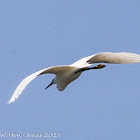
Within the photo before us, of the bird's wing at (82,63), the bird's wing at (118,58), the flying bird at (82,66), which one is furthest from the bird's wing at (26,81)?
the bird's wing at (118,58)

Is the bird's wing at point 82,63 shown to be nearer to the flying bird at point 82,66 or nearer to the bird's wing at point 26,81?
the flying bird at point 82,66

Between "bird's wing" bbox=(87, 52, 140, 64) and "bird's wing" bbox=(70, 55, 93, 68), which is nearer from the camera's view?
"bird's wing" bbox=(70, 55, 93, 68)

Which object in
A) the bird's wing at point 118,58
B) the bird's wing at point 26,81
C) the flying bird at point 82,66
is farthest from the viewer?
the bird's wing at point 118,58

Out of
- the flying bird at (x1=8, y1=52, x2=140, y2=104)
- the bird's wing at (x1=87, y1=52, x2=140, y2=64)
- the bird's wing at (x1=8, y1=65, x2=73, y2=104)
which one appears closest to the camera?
the bird's wing at (x1=8, y1=65, x2=73, y2=104)

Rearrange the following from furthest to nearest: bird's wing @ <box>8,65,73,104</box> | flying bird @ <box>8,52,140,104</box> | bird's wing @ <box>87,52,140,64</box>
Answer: bird's wing @ <box>87,52,140,64</box>, flying bird @ <box>8,52,140,104</box>, bird's wing @ <box>8,65,73,104</box>

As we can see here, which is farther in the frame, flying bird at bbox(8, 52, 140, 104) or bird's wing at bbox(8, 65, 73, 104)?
flying bird at bbox(8, 52, 140, 104)

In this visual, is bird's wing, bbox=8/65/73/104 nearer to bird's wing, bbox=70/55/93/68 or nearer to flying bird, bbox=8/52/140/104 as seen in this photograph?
flying bird, bbox=8/52/140/104

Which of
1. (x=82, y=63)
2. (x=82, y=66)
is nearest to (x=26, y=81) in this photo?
(x=82, y=66)

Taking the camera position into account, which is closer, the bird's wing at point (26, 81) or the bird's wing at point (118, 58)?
the bird's wing at point (26, 81)

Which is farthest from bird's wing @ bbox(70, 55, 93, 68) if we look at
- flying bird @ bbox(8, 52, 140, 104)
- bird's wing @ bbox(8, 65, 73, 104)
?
bird's wing @ bbox(8, 65, 73, 104)

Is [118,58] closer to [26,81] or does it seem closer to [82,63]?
[82,63]

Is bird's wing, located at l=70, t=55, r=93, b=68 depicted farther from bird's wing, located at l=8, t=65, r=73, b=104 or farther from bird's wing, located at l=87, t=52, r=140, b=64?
bird's wing, located at l=8, t=65, r=73, b=104

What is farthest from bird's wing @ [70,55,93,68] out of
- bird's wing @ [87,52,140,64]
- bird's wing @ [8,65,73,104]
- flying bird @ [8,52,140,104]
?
bird's wing @ [8,65,73,104]

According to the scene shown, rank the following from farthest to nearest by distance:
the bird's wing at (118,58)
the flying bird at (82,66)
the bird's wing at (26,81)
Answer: the bird's wing at (118,58) < the flying bird at (82,66) < the bird's wing at (26,81)
